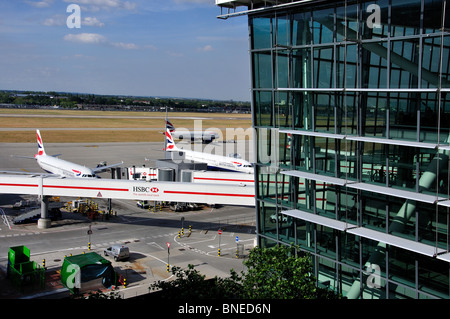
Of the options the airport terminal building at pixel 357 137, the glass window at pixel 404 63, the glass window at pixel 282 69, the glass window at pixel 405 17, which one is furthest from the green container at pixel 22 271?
the glass window at pixel 405 17

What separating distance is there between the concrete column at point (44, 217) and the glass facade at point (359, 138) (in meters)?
33.5

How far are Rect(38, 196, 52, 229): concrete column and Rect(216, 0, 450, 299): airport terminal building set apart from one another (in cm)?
3334

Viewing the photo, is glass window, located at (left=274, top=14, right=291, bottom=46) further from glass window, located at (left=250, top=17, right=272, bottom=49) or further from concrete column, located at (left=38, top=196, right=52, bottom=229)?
concrete column, located at (left=38, top=196, right=52, bottom=229)

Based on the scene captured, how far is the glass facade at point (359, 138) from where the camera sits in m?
23.0

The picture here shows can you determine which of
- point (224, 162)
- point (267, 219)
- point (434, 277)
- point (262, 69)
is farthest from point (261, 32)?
point (224, 162)

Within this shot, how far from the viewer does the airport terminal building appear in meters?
23.0

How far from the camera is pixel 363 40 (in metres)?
24.8

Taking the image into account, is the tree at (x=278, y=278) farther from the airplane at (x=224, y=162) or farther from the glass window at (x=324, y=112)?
the airplane at (x=224, y=162)

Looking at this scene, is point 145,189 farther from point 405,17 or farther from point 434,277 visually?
point 405,17

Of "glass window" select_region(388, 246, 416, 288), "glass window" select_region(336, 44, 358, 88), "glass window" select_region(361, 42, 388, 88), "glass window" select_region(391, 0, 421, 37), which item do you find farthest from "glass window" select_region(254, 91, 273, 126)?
"glass window" select_region(388, 246, 416, 288)

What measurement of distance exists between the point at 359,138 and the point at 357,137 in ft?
0.68

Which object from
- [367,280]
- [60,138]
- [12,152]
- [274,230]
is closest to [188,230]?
[274,230]

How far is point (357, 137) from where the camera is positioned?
Result: 82.9 feet

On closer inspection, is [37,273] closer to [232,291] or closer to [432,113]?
[232,291]
